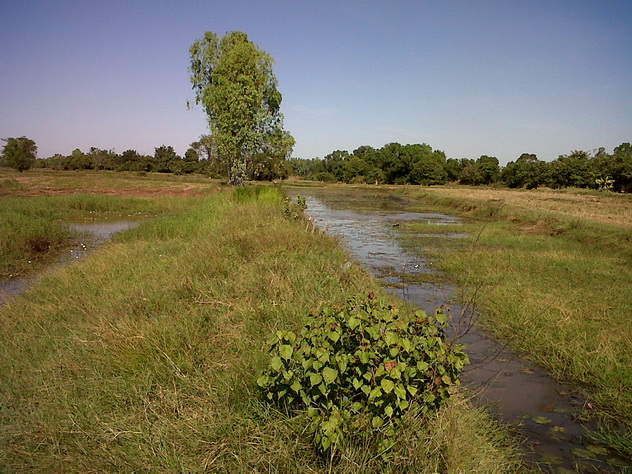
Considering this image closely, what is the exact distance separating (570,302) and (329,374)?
6814mm

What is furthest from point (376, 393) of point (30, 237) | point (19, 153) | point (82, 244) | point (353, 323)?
point (19, 153)

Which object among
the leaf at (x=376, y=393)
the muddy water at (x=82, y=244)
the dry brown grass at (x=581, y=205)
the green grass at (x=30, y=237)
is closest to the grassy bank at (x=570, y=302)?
the leaf at (x=376, y=393)

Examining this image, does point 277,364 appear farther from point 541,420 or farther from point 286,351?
point 541,420

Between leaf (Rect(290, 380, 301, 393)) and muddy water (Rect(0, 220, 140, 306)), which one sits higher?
leaf (Rect(290, 380, 301, 393))

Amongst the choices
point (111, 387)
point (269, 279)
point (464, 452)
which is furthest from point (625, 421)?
point (111, 387)

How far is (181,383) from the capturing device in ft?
12.7

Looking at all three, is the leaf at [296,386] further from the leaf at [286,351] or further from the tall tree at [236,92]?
the tall tree at [236,92]

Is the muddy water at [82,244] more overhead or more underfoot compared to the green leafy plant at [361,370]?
more underfoot

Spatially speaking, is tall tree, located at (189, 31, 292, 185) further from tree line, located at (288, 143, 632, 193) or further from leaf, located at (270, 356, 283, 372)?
tree line, located at (288, 143, 632, 193)

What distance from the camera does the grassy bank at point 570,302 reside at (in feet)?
16.7

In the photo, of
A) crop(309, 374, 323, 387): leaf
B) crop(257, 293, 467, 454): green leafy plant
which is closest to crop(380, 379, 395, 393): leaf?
crop(257, 293, 467, 454): green leafy plant

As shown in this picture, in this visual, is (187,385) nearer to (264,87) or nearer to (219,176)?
(264,87)

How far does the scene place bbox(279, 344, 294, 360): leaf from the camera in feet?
9.46

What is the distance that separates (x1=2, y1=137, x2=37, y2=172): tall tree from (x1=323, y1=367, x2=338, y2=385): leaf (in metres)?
68.2
